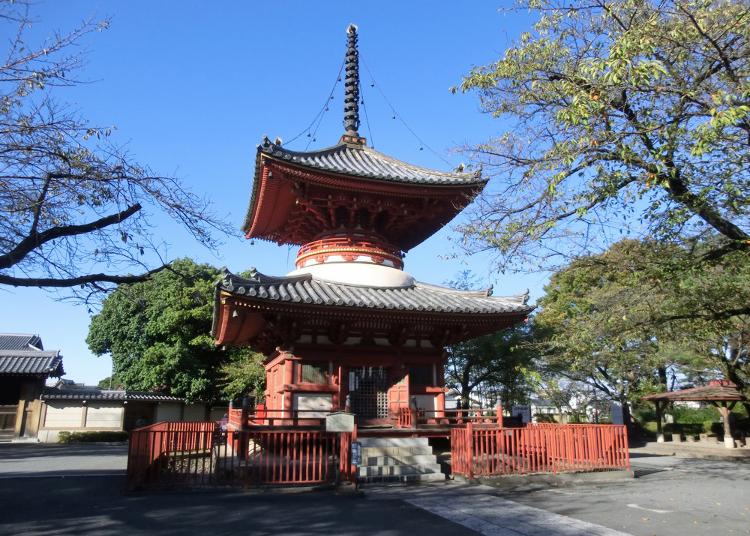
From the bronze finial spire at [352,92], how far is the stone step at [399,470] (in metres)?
10.7

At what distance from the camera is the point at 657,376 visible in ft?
123

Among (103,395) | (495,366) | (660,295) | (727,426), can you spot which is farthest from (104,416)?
(727,426)

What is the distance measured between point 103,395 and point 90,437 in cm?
290

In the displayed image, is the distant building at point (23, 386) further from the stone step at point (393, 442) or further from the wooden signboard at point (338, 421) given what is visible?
the wooden signboard at point (338, 421)

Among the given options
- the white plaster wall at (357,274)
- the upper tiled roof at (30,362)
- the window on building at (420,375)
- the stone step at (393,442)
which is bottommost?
the stone step at (393,442)

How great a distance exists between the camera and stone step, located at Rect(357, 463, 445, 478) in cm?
1224

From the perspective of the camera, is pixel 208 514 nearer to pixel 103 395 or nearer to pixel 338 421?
pixel 338 421

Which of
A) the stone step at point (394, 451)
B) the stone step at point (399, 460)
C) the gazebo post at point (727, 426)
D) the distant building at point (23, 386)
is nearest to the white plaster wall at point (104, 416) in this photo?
the distant building at point (23, 386)

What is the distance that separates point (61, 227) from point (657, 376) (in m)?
39.9

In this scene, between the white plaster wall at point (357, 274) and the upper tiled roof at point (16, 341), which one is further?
the upper tiled roof at point (16, 341)

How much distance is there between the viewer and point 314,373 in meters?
Result: 14.0

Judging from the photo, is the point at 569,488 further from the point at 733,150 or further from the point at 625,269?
the point at 733,150

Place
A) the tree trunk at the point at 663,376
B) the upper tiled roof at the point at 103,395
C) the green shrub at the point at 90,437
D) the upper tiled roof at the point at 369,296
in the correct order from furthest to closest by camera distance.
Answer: the tree trunk at the point at 663,376 < the upper tiled roof at the point at 103,395 < the green shrub at the point at 90,437 < the upper tiled roof at the point at 369,296

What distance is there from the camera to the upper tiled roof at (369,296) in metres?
12.4
